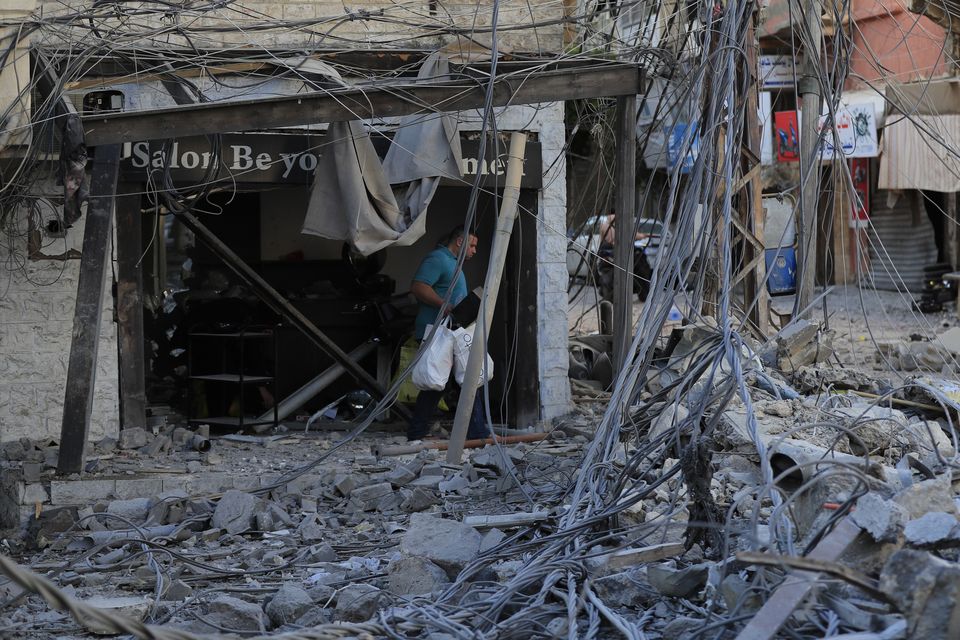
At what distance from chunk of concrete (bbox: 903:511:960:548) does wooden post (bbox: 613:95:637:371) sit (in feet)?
13.7

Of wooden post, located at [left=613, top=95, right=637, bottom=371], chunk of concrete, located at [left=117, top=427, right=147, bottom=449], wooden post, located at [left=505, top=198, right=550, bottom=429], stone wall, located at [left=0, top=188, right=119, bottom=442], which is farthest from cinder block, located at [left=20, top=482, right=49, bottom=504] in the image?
wooden post, located at [left=505, top=198, right=550, bottom=429]

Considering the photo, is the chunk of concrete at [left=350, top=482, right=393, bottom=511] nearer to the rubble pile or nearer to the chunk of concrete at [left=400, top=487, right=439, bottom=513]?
the rubble pile

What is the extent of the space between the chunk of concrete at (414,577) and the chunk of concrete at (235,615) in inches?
26.5

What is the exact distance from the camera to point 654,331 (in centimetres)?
575

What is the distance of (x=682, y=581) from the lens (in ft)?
14.8

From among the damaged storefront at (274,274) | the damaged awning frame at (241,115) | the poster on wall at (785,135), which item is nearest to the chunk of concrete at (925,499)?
the damaged storefront at (274,274)

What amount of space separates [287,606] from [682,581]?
5.87 feet

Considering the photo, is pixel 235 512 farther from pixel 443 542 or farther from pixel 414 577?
pixel 414 577

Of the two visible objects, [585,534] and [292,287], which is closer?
[585,534]

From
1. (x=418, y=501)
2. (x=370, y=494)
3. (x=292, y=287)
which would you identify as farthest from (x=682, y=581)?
(x=292, y=287)

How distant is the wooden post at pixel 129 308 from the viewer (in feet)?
32.0

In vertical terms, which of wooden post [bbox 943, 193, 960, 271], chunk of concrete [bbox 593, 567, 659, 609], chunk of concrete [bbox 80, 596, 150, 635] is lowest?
chunk of concrete [bbox 80, 596, 150, 635]

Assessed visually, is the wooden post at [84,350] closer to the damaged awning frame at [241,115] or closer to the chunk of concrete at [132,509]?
the damaged awning frame at [241,115]

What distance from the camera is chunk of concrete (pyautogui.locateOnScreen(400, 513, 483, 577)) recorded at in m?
5.45
